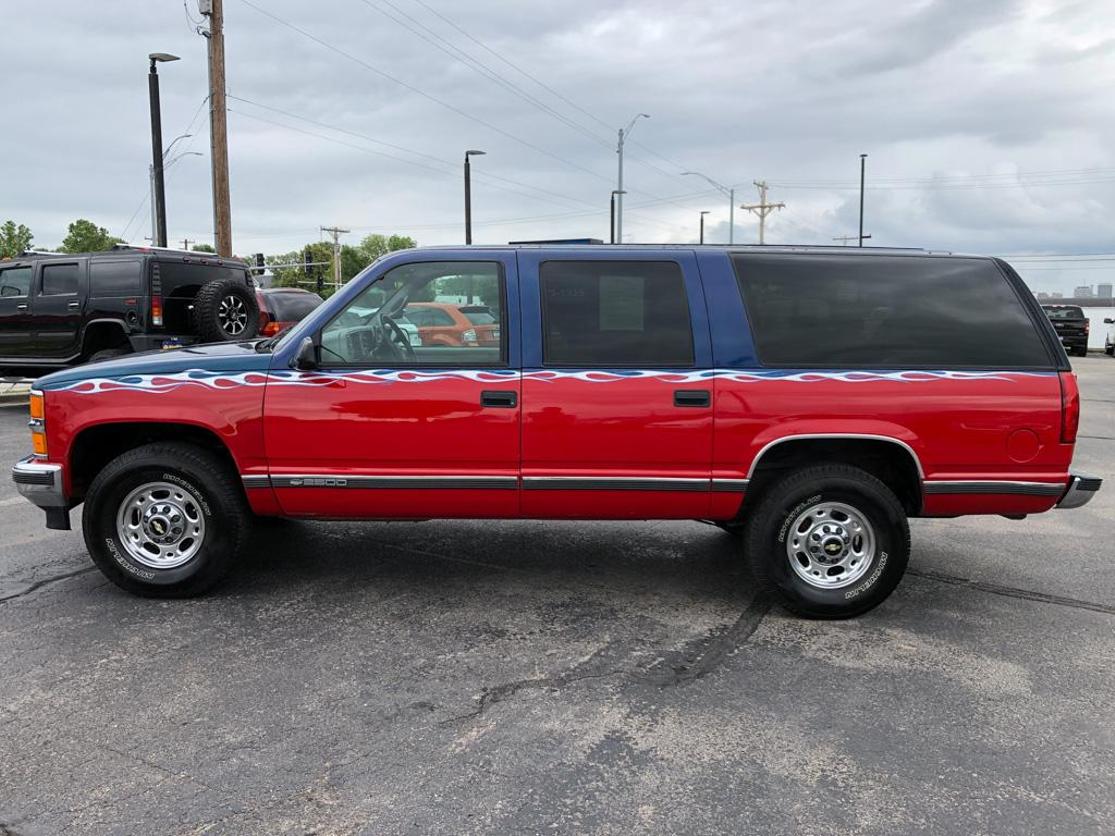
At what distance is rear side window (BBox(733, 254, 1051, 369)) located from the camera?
4.38 meters

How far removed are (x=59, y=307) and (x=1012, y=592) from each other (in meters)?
11.7

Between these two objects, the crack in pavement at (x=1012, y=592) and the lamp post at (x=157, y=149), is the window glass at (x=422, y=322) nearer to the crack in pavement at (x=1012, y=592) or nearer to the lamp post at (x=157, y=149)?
the crack in pavement at (x=1012, y=592)

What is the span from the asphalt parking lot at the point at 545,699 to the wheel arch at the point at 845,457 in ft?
2.20

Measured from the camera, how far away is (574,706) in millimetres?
3484

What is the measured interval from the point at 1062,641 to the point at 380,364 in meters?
3.56

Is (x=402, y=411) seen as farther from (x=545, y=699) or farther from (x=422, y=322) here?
(x=545, y=699)

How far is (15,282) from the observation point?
12266 mm

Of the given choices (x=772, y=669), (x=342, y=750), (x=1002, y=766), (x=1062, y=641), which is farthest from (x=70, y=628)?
(x=1062, y=641)

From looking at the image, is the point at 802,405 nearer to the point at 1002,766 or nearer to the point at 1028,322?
the point at 1028,322

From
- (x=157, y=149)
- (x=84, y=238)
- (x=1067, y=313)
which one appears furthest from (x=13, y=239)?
(x=1067, y=313)

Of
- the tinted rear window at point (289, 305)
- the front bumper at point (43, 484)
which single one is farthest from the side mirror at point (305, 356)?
the tinted rear window at point (289, 305)

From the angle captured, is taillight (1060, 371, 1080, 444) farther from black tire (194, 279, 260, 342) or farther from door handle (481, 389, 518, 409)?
black tire (194, 279, 260, 342)

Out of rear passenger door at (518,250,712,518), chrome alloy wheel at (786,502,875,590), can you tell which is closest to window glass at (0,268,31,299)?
rear passenger door at (518,250,712,518)

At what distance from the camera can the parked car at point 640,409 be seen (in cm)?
435
